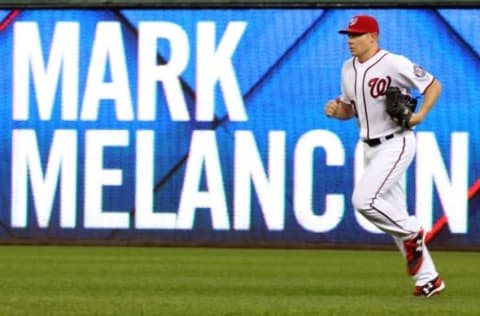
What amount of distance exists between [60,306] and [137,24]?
24.5 ft

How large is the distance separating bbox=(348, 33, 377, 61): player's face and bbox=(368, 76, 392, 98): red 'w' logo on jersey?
0.19 metres

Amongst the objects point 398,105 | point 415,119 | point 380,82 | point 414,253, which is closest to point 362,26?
point 380,82

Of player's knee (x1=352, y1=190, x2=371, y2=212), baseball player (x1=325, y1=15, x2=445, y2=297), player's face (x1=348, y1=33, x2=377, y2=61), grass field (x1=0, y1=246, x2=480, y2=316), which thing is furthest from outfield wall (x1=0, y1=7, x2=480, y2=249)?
player's knee (x1=352, y1=190, x2=371, y2=212)

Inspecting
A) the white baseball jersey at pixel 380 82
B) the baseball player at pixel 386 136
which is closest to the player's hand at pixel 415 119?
the baseball player at pixel 386 136

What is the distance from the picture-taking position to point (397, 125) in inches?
373

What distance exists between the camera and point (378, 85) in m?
9.48

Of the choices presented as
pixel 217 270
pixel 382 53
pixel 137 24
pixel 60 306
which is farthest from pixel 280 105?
pixel 60 306

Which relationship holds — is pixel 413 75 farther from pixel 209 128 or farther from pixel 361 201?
pixel 209 128

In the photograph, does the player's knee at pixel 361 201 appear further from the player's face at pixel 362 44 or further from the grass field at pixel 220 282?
the player's face at pixel 362 44

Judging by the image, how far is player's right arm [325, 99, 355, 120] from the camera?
9719 millimetres

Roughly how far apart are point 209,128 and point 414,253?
6325 mm

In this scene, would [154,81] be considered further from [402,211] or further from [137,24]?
[402,211]

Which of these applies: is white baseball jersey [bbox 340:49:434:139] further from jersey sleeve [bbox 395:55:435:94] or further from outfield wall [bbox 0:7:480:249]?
outfield wall [bbox 0:7:480:249]

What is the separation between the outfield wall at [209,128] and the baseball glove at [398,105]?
5763mm
